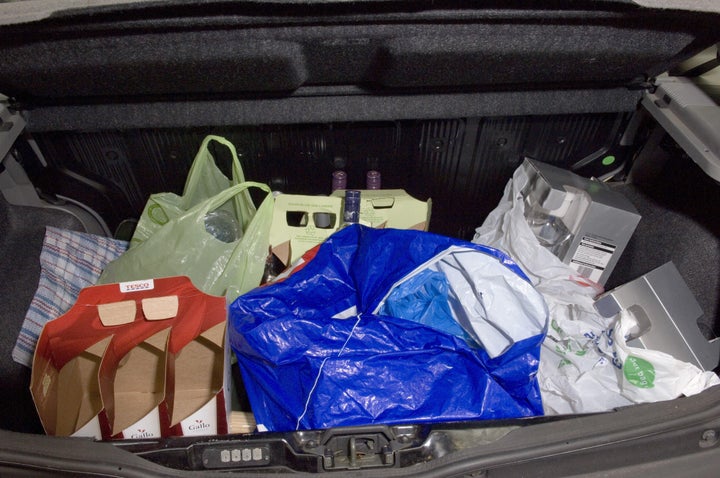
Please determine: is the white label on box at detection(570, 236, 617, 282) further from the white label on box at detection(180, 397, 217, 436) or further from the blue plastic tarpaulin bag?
the white label on box at detection(180, 397, 217, 436)

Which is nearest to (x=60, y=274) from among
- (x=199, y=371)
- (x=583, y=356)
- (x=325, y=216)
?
(x=199, y=371)

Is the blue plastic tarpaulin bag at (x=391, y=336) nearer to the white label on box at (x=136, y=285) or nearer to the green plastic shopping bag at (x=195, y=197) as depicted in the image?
A: the white label on box at (x=136, y=285)

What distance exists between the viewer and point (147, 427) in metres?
0.76

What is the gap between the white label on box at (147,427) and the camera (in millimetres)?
747

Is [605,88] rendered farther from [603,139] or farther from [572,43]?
[572,43]

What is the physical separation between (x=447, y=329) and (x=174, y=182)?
74 cm

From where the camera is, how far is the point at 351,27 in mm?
734

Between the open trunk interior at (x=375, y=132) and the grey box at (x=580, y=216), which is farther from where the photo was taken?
the grey box at (x=580, y=216)

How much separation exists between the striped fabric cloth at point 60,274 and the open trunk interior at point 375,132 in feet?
Answer: 0.09

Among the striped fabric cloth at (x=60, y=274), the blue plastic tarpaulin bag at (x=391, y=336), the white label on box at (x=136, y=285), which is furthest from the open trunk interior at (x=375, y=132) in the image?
the white label on box at (x=136, y=285)

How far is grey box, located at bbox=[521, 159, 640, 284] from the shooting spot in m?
0.99

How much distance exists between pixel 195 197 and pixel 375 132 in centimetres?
45

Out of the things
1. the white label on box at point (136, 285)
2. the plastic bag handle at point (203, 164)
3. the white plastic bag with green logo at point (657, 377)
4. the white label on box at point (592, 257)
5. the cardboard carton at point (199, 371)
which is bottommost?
the cardboard carton at point (199, 371)

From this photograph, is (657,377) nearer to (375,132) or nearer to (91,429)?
(375,132)
